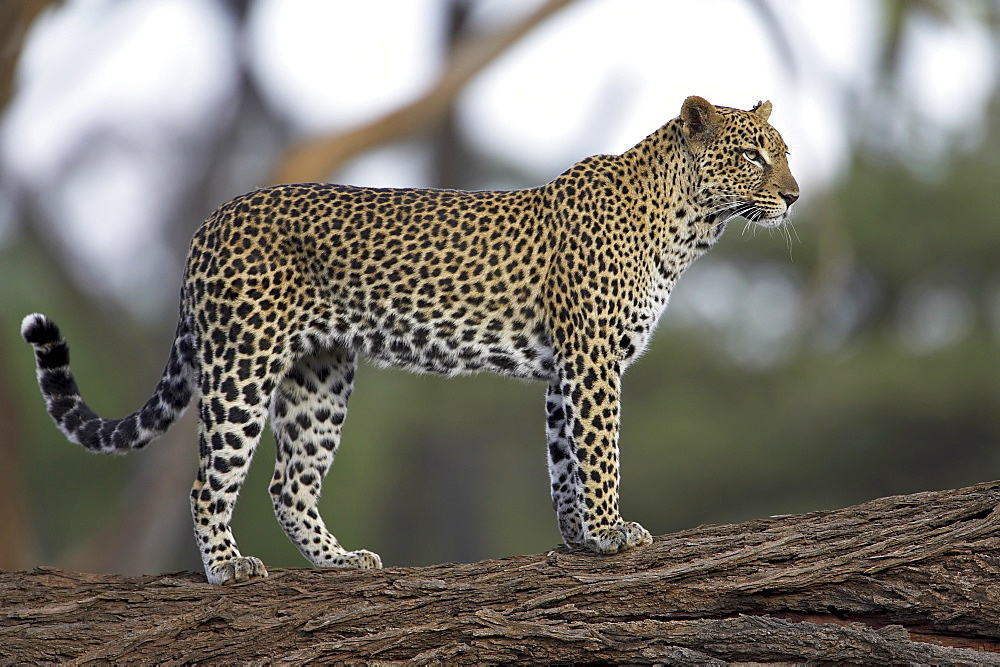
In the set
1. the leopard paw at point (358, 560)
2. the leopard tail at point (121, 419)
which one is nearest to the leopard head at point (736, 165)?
the leopard paw at point (358, 560)

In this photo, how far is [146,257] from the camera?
30.9 metres

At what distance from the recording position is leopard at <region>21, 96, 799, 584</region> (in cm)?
791

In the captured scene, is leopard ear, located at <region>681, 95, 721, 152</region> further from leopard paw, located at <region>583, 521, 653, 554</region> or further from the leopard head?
leopard paw, located at <region>583, 521, 653, 554</region>

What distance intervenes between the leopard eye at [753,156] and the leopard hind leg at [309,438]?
8.93 feet

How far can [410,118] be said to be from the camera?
19.4 m

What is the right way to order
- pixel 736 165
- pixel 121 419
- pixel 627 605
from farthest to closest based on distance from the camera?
pixel 121 419 → pixel 736 165 → pixel 627 605

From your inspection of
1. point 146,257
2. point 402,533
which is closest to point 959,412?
point 402,533

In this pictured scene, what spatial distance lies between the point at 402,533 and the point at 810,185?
65.2 ft

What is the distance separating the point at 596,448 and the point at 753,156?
78.3 inches

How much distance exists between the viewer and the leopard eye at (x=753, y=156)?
26.4 ft

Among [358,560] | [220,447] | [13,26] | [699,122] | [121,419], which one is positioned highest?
[13,26]

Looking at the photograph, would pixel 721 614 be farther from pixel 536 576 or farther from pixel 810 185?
pixel 810 185

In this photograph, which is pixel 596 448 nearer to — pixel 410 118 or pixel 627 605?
pixel 627 605

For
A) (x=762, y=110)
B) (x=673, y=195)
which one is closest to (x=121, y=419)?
(x=673, y=195)
